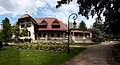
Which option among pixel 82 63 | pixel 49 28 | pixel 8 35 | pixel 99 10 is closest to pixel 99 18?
pixel 99 10

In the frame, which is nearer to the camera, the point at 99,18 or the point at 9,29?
the point at 99,18

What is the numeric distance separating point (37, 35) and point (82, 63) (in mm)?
50351

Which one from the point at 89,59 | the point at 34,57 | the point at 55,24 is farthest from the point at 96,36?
the point at 89,59

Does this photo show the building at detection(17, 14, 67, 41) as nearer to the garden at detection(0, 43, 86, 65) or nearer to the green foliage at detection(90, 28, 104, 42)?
the green foliage at detection(90, 28, 104, 42)

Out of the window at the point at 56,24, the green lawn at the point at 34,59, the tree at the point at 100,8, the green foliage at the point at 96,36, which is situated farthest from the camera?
the green foliage at the point at 96,36

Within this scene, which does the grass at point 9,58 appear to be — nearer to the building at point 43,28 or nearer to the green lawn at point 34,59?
the green lawn at point 34,59

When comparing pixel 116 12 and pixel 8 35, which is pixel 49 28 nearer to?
pixel 8 35

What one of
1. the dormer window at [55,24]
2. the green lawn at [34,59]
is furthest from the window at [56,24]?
the green lawn at [34,59]

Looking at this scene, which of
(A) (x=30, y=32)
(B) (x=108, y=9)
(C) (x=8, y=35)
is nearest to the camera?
(B) (x=108, y=9)

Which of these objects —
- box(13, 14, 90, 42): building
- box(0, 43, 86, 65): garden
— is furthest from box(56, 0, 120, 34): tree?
box(13, 14, 90, 42): building

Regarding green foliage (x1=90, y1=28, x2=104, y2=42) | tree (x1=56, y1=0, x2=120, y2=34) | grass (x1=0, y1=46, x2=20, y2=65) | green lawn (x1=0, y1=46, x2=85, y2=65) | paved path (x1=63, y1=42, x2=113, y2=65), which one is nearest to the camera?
paved path (x1=63, y1=42, x2=113, y2=65)

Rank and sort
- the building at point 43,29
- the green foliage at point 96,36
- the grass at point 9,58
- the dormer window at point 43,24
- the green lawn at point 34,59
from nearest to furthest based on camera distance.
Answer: the green lawn at point 34,59
the grass at point 9,58
the building at point 43,29
the dormer window at point 43,24
the green foliage at point 96,36

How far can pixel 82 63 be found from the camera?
786 inches

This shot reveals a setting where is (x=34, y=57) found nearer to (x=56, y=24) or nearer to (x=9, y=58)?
(x=9, y=58)
